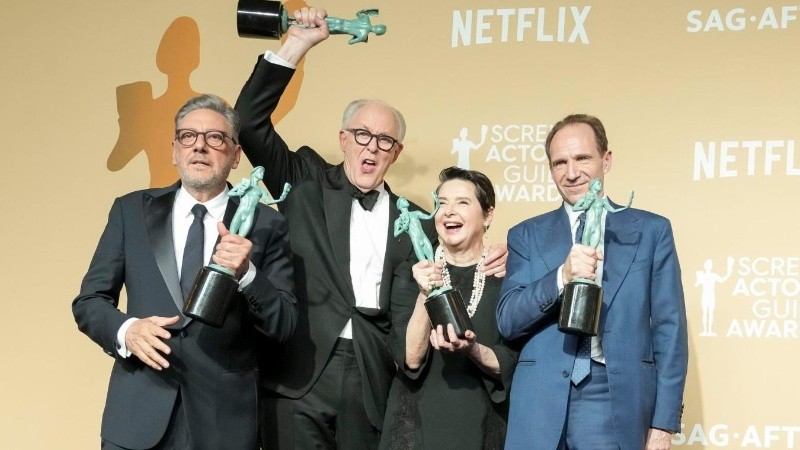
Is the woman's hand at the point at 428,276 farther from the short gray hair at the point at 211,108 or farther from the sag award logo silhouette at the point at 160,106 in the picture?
the sag award logo silhouette at the point at 160,106

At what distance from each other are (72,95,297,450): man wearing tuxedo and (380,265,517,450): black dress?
1.22ft

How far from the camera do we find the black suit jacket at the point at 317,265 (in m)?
3.38

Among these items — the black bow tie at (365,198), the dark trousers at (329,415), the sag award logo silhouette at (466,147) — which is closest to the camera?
the dark trousers at (329,415)

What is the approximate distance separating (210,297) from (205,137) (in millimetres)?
584

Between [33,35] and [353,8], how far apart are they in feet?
4.50

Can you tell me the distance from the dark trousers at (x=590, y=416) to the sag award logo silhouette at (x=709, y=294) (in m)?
1.19

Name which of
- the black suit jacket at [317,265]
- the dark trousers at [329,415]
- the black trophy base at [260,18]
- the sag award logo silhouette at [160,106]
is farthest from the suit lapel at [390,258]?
the sag award logo silhouette at [160,106]

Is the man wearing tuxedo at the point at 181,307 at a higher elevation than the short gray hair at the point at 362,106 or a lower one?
lower

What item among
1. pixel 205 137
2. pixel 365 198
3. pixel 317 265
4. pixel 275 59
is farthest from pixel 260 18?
pixel 317 265

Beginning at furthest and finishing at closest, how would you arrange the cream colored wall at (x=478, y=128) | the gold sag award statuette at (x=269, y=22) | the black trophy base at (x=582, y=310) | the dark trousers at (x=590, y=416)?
1. the cream colored wall at (x=478, y=128)
2. the gold sag award statuette at (x=269, y=22)
3. the dark trousers at (x=590, y=416)
4. the black trophy base at (x=582, y=310)

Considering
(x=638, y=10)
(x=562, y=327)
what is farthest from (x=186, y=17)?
(x=562, y=327)

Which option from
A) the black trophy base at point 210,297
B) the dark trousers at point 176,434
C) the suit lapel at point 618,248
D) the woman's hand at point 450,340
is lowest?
the dark trousers at point 176,434

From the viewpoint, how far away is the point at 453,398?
312 cm

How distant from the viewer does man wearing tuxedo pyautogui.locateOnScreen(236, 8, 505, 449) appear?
3.36m
